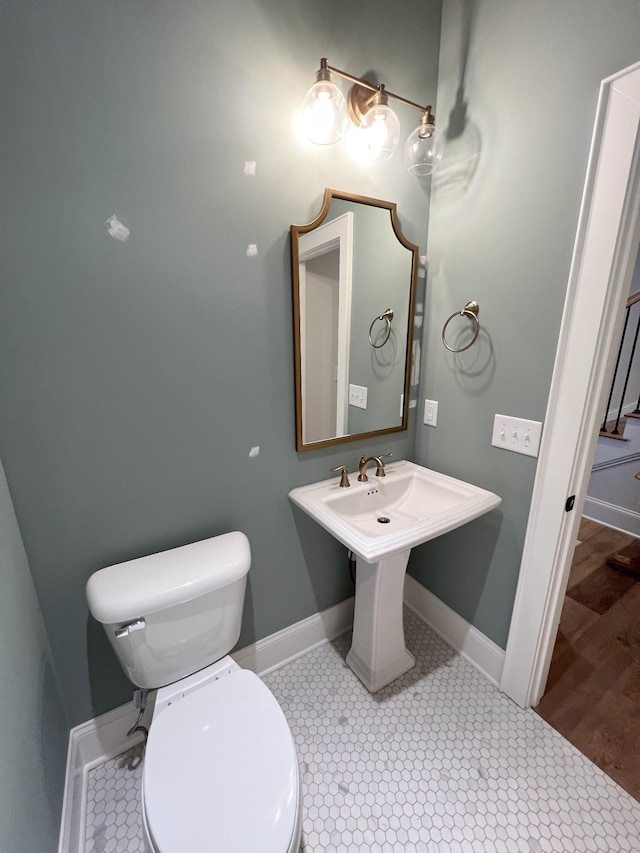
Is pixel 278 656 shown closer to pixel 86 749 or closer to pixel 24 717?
pixel 86 749

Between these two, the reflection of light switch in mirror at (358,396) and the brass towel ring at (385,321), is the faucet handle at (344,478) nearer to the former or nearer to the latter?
the reflection of light switch in mirror at (358,396)

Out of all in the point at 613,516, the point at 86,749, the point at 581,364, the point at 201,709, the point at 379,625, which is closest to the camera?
the point at 201,709

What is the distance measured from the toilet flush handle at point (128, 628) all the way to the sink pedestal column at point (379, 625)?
0.80 m

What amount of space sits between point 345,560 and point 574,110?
179 cm

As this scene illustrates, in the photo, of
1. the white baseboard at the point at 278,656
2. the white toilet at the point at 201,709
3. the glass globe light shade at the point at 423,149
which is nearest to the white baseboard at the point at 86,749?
the white baseboard at the point at 278,656

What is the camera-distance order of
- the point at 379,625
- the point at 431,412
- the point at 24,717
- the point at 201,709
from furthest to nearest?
the point at 431,412
the point at 379,625
the point at 201,709
the point at 24,717

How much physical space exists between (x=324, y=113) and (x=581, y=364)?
3.59 feet

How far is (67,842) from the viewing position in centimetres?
93

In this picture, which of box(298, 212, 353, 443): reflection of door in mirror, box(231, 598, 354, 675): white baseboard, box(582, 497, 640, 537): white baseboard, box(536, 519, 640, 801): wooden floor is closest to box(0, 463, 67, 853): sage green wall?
box(231, 598, 354, 675): white baseboard

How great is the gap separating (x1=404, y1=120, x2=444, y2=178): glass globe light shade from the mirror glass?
0.16 metres

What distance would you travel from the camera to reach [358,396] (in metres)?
1.50

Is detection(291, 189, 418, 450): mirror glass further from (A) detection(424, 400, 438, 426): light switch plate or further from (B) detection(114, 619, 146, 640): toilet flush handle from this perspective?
(B) detection(114, 619, 146, 640): toilet flush handle

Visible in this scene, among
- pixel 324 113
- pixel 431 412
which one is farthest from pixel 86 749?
pixel 324 113

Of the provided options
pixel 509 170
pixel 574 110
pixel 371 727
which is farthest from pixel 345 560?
pixel 574 110
